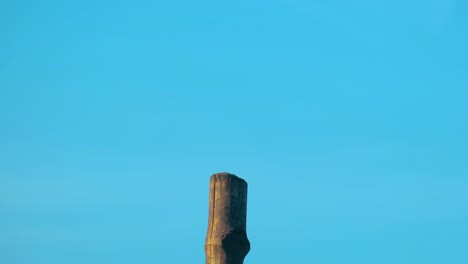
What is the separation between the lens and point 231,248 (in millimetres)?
7984

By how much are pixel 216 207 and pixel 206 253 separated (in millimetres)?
469

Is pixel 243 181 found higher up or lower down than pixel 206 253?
higher up

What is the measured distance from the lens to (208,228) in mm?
8133

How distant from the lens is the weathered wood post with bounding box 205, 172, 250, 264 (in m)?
7.96

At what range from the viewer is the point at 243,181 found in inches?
319

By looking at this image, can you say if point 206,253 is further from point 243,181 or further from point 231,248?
point 243,181

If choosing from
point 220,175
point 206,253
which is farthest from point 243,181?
point 206,253

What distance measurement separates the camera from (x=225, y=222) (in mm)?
8008

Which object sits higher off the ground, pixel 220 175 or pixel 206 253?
pixel 220 175

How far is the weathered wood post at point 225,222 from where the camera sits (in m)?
7.96

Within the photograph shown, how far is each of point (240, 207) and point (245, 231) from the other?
25 cm

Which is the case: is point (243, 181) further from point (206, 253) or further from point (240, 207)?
point (206, 253)

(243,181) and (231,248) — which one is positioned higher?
(243,181)

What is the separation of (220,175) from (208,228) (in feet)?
1.84
